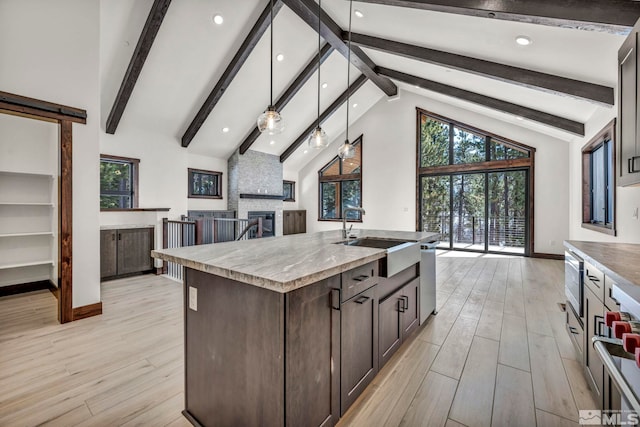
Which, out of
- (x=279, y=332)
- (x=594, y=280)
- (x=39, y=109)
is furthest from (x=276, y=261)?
(x=39, y=109)

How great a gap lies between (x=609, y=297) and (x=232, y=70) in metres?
5.91

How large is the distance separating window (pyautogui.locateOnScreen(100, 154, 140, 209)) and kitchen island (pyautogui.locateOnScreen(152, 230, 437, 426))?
4925 millimetres

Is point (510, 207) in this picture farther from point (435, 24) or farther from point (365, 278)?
point (365, 278)

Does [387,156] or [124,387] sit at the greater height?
[387,156]

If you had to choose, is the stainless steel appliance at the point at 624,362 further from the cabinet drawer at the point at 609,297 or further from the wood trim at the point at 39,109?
the wood trim at the point at 39,109

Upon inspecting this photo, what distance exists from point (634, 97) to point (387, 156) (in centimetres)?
695

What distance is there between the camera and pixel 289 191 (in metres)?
10.5

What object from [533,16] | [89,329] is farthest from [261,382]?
[533,16]

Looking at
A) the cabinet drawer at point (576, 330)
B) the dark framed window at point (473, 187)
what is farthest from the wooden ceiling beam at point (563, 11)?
the dark framed window at point (473, 187)

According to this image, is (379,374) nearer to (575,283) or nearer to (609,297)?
(609,297)

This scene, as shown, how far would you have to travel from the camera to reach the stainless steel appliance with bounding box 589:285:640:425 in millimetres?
800

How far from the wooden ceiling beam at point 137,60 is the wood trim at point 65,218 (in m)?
2.05

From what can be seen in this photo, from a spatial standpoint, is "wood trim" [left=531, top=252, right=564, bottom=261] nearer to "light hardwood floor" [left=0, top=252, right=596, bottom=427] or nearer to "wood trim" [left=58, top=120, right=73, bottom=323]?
"light hardwood floor" [left=0, top=252, right=596, bottom=427]

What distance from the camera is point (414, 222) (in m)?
8.00
